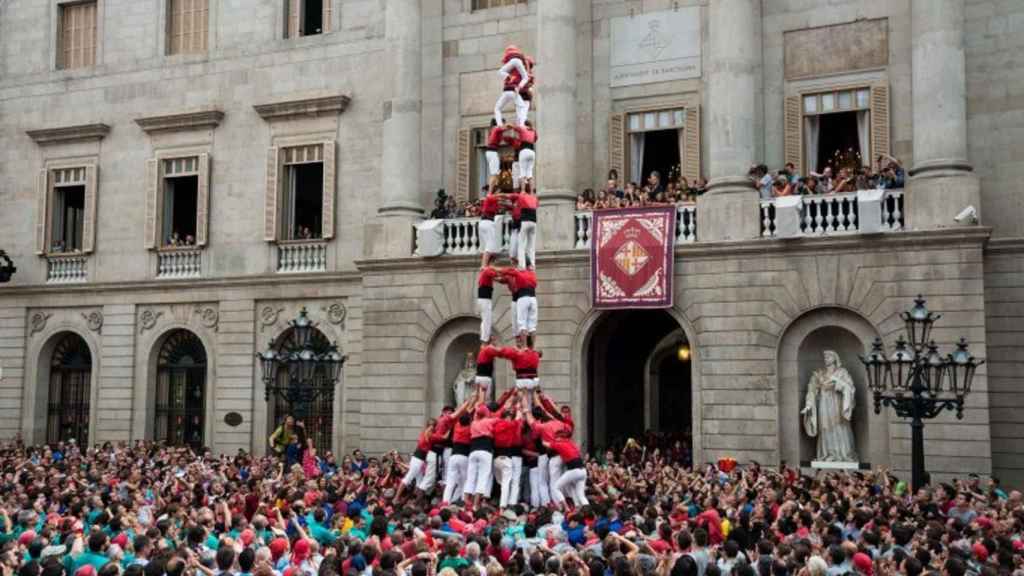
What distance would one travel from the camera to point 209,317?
36.8 m

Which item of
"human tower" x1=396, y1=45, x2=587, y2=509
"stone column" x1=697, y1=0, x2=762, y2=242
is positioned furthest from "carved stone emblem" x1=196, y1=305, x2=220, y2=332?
"stone column" x1=697, y1=0, x2=762, y2=242

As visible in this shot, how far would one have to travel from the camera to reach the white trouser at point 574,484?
816 inches

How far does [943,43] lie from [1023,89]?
2.44m

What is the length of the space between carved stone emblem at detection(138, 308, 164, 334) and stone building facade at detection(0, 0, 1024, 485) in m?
0.07

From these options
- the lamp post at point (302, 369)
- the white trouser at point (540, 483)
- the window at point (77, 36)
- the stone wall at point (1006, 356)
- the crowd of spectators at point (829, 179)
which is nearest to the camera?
the white trouser at point (540, 483)

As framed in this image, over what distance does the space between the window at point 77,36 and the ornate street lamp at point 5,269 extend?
22.9ft

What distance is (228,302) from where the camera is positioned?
36375 millimetres

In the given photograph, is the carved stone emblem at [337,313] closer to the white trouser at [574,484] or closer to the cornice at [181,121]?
the cornice at [181,121]

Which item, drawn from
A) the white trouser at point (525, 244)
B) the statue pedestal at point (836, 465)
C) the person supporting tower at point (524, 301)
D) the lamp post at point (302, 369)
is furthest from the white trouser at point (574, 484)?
the statue pedestal at point (836, 465)

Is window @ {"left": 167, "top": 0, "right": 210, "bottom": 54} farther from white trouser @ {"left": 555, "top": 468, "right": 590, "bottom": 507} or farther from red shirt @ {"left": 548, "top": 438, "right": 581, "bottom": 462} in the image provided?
white trouser @ {"left": 555, "top": 468, "right": 590, "bottom": 507}

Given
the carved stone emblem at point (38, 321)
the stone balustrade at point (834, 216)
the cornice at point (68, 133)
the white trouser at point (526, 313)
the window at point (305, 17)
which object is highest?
the window at point (305, 17)

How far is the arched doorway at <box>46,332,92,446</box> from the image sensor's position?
39.1 m

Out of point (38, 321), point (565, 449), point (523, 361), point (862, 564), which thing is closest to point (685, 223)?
point (523, 361)

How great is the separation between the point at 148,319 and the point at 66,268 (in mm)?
3998
